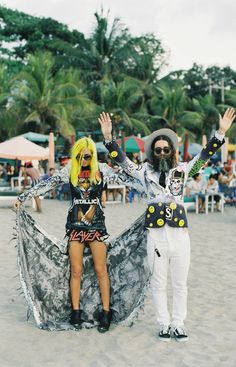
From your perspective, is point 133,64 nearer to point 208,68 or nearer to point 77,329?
point 208,68

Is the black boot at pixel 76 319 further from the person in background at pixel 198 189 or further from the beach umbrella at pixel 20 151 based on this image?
the beach umbrella at pixel 20 151

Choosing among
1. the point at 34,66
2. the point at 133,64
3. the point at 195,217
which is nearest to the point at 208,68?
the point at 133,64

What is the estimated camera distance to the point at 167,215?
4516 mm

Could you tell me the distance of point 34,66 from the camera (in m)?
32.0

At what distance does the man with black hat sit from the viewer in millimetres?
4531

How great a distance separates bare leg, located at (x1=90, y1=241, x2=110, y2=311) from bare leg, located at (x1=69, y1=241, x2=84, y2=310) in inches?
4.5

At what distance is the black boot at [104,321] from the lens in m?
4.94

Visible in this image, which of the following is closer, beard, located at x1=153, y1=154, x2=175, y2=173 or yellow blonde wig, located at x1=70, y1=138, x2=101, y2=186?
beard, located at x1=153, y1=154, x2=175, y2=173

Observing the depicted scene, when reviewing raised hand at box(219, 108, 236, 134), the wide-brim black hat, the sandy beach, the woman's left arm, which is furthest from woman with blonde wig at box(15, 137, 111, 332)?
raised hand at box(219, 108, 236, 134)

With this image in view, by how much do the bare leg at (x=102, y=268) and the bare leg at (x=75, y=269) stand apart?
0.12 metres

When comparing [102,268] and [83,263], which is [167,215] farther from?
[83,263]

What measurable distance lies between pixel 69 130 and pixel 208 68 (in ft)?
109

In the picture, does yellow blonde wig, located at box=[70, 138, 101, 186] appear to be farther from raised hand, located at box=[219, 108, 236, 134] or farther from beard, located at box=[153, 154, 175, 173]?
raised hand, located at box=[219, 108, 236, 134]

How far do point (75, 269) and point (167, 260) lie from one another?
837 millimetres
